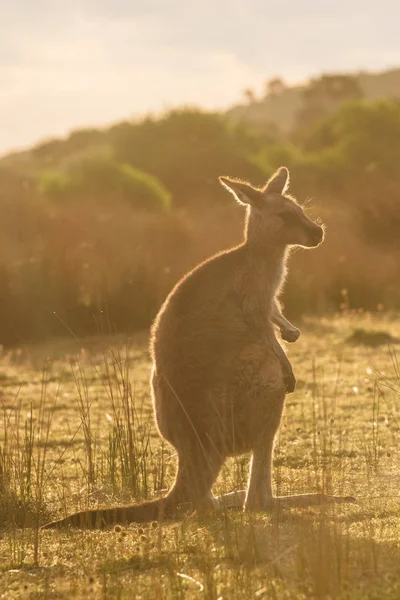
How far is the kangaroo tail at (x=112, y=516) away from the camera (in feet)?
18.4

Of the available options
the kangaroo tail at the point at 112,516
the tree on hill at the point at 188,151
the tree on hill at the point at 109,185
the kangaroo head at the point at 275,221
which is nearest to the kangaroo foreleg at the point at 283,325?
the kangaroo head at the point at 275,221

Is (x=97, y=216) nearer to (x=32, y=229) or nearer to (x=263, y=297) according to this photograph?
(x=32, y=229)

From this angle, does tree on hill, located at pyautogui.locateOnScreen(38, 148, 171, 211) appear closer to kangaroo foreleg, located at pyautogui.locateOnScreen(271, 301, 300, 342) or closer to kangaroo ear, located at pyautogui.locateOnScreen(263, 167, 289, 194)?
kangaroo ear, located at pyautogui.locateOnScreen(263, 167, 289, 194)

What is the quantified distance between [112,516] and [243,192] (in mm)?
2265

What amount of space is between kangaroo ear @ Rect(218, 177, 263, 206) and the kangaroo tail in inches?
80.2

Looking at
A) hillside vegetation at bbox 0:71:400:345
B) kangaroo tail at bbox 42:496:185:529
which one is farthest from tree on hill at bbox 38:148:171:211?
kangaroo tail at bbox 42:496:185:529

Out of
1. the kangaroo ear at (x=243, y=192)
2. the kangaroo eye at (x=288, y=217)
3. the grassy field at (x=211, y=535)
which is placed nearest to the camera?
the grassy field at (x=211, y=535)

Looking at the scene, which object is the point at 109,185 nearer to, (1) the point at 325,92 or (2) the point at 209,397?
(2) the point at 209,397

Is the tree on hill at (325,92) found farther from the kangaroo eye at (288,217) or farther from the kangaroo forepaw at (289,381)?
the kangaroo forepaw at (289,381)

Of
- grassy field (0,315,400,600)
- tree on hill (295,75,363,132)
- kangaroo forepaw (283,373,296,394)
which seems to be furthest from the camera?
tree on hill (295,75,363,132)

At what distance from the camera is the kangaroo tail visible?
5602 millimetres

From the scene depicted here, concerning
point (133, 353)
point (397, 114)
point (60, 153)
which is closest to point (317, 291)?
point (133, 353)

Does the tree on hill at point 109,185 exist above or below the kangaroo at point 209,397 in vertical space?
above

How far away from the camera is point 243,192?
6727mm
